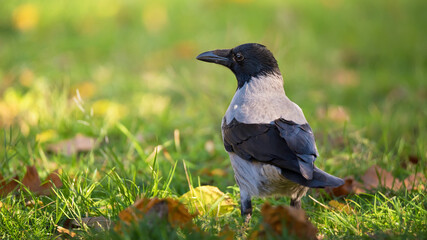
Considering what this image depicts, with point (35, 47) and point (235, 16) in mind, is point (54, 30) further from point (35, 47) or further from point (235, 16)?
point (235, 16)

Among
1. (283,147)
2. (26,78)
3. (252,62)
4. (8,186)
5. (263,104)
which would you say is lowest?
(8,186)

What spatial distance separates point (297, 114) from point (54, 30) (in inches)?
234

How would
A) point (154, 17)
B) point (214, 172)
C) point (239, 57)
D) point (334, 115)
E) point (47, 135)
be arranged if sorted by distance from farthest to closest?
point (154, 17), point (334, 115), point (47, 135), point (214, 172), point (239, 57)

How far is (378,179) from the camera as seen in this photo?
3.33 m

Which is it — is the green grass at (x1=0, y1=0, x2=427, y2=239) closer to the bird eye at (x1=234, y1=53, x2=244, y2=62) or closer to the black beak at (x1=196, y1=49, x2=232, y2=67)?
the black beak at (x1=196, y1=49, x2=232, y2=67)

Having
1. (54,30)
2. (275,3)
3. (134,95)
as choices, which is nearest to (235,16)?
(275,3)

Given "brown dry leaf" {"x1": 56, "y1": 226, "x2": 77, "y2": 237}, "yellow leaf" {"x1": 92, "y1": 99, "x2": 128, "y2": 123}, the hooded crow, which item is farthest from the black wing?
"yellow leaf" {"x1": 92, "y1": 99, "x2": 128, "y2": 123}

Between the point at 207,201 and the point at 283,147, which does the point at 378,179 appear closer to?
the point at 283,147

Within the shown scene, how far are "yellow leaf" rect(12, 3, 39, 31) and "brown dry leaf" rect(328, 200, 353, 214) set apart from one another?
635 centimetres

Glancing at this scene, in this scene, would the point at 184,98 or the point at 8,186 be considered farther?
the point at 184,98

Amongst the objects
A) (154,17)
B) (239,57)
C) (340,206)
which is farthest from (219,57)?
(154,17)

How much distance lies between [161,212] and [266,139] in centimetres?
72

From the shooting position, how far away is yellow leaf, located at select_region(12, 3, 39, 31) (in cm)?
793

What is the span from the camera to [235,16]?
Result: 27.9 feet
